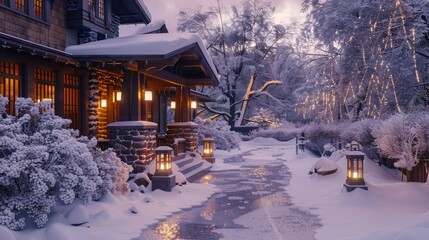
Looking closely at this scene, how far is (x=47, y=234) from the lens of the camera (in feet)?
22.1

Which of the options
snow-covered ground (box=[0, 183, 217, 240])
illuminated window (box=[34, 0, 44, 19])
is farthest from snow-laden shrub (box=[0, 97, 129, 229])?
illuminated window (box=[34, 0, 44, 19])

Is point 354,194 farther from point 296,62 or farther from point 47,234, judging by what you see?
point 296,62

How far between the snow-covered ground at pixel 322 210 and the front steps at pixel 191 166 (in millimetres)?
1698

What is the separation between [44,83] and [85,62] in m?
1.35

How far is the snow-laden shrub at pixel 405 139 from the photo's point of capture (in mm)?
10711

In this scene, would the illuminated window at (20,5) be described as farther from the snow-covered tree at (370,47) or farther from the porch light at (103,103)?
the snow-covered tree at (370,47)

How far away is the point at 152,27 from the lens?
843 inches

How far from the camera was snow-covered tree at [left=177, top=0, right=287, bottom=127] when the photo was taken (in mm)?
41688

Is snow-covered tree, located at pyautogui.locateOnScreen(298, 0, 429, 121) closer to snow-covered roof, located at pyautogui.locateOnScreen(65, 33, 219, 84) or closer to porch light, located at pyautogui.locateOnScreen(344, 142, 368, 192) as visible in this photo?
porch light, located at pyautogui.locateOnScreen(344, 142, 368, 192)

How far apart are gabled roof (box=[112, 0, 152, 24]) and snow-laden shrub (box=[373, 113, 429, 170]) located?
1096cm

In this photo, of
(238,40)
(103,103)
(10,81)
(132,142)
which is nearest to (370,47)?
(132,142)

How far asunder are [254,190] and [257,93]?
30.6 meters

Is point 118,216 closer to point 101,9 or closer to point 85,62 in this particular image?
point 85,62

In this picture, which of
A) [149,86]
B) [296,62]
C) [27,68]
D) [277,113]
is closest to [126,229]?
[27,68]
